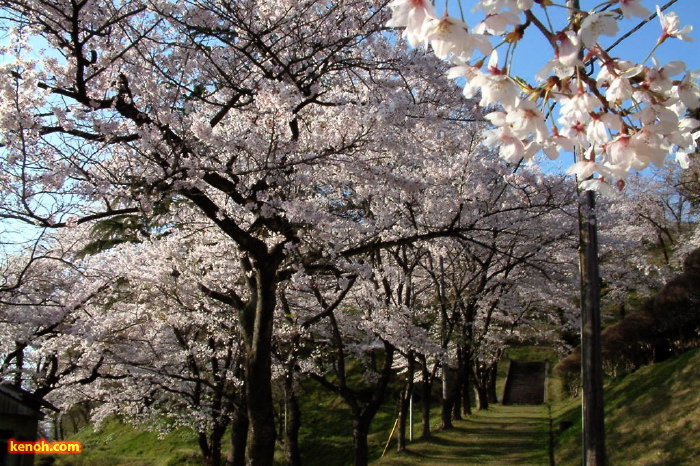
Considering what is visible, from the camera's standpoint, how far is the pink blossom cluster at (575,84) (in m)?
1.65

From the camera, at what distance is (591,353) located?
25.7ft

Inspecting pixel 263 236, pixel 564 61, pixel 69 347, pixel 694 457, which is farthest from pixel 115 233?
pixel 564 61

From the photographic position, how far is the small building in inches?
464

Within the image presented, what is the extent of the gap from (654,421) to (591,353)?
4294 millimetres

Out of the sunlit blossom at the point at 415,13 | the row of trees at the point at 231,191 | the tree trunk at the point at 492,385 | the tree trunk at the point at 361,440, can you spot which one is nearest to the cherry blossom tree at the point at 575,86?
the sunlit blossom at the point at 415,13

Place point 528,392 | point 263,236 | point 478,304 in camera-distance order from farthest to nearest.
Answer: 1. point 528,392
2. point 478,304
3. point 263,236

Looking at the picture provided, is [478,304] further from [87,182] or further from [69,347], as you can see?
[87,182]

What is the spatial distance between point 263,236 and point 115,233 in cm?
666

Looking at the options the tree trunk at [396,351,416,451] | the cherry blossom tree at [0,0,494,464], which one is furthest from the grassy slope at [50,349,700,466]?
the cherry blossom tree at [0,0,494,464]

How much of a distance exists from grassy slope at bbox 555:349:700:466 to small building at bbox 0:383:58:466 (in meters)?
11.3

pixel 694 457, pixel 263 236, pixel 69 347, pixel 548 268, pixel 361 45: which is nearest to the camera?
pixel 361 45

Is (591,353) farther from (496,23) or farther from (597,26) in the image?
(496,23)

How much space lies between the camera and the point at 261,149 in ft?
24.8

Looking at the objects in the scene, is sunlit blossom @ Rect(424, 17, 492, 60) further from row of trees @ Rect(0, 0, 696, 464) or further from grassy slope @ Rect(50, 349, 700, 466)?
grassy slope @ Rect(50, 349, 700, 466)
